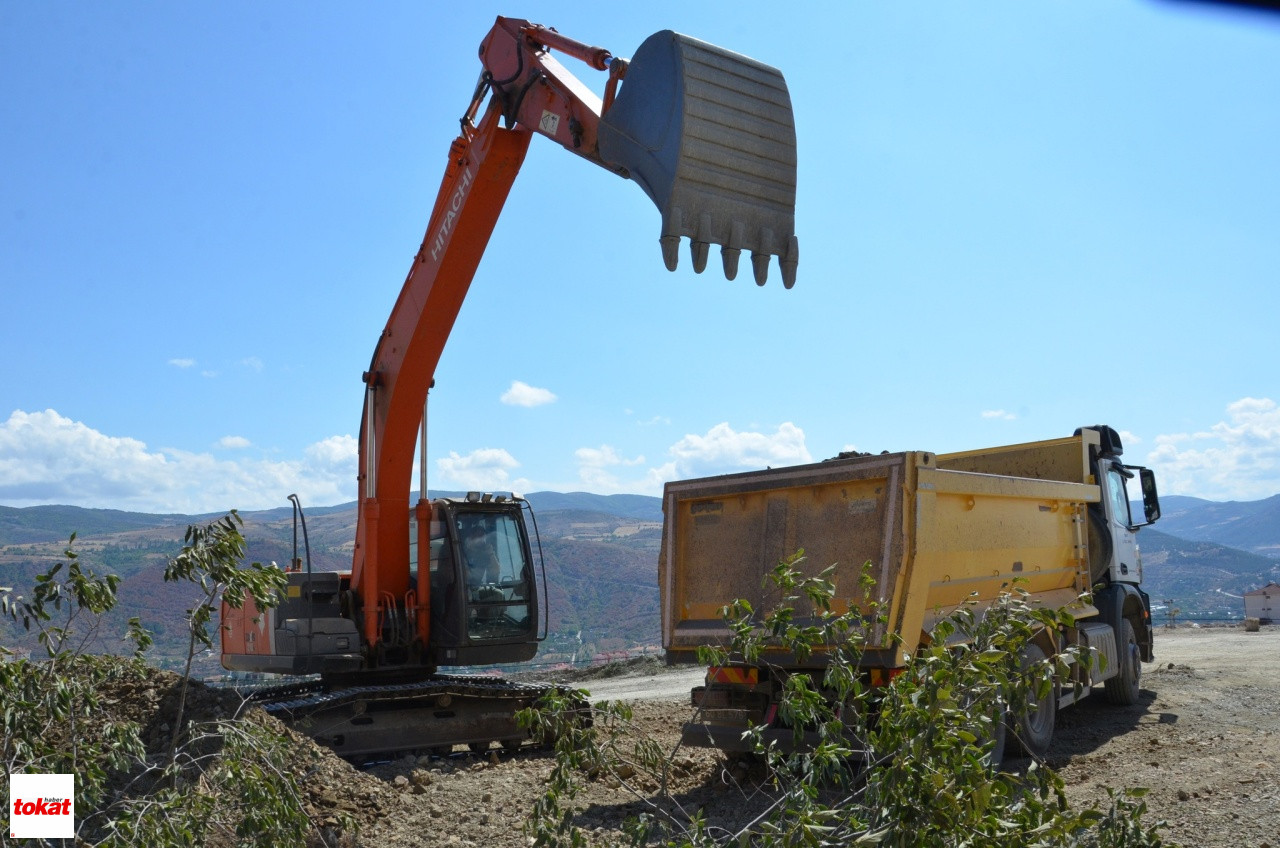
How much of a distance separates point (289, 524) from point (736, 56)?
6523 millimetres

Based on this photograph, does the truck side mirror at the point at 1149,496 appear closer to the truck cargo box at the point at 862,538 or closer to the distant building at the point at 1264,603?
the truck cargo box at the point at 862,538

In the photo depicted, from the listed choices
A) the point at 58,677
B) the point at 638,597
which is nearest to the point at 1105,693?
the point at 58,677

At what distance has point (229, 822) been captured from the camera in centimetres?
544

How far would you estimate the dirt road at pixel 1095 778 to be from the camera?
6.39m

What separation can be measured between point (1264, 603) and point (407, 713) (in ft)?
82.2

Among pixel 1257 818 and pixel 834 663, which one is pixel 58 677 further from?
pixel 1257 818

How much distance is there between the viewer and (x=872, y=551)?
7.25m

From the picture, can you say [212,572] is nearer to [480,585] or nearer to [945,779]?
[945,779]

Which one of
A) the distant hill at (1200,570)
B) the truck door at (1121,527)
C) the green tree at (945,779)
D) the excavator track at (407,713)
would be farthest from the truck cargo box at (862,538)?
the distant hill at (1200,570)

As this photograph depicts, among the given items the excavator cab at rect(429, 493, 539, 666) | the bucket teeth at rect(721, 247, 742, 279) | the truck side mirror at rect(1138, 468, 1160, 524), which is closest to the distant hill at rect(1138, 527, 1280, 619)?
the truck side mirror at rect(1138, 468, 1160, 524)

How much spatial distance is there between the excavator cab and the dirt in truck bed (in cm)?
98

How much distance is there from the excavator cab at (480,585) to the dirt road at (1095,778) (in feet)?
3.35

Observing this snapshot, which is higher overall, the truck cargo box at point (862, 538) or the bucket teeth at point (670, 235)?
the bucket teeth at point (670, 235)

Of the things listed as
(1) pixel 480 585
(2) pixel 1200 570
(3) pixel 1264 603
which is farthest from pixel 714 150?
(2) pixel 1200 570
